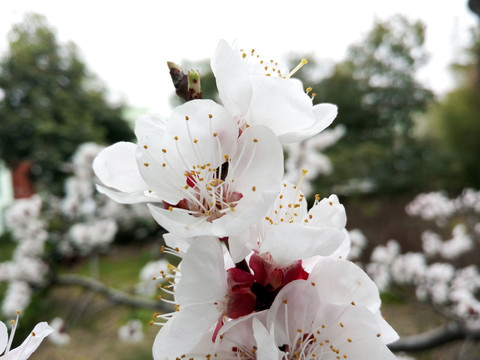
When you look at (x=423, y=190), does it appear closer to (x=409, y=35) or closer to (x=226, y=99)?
(x=409, y=35)

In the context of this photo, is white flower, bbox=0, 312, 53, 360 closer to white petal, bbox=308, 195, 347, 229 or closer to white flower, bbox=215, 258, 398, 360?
white flower, bbox=215, 258, 398, 360

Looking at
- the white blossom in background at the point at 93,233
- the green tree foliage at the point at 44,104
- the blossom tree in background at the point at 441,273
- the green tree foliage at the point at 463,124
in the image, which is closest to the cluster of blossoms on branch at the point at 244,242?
the blossom tree in background at the point at 441,273

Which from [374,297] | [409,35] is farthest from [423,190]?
[374,297]

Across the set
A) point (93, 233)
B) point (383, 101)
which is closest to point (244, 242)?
point (93, 233)

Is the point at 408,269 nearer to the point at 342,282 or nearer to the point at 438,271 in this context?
the point at 438,271

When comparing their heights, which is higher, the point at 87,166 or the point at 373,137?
the point at 87,166
